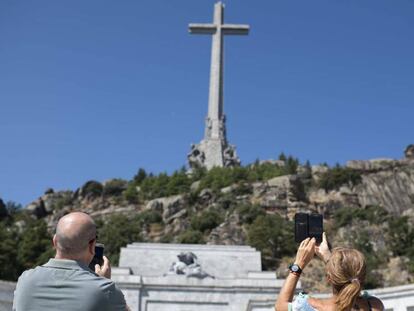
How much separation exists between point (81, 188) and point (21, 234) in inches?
746

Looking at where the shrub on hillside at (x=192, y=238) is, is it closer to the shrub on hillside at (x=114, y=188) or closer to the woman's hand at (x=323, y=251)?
the shrub on hillside at (x=114, y=188)

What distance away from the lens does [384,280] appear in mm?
39031

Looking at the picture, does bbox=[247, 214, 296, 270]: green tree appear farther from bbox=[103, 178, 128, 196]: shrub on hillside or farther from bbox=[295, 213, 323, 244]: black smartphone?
bbox=[295, 213, 323, 244]: black smartphone

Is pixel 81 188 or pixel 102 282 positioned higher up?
pixel 81 188

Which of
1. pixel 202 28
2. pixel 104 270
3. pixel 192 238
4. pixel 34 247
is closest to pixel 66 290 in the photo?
pixel 104 270

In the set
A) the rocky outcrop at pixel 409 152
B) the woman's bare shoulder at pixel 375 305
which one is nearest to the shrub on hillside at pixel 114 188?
the rocky outcrop at pixel 409 152

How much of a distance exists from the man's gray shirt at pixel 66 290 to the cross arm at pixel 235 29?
56119 millimetres

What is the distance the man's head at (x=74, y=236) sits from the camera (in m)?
3.22

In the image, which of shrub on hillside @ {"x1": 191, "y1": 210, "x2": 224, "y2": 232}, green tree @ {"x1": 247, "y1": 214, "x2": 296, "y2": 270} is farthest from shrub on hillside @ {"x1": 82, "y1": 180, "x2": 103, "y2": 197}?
green tree @ {"x1": 247, "y1": 214, "x2": 296, "y2": 270}

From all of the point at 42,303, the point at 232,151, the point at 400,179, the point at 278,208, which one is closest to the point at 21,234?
the point at 278,208

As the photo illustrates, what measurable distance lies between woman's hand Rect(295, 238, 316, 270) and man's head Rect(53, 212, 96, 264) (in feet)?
4.52

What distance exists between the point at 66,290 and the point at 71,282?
0.05m

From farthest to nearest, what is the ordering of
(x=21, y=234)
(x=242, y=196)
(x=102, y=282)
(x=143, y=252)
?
(x=242, y=196), (x=21, y=234), (x=143, y=252), (x=102, y=282)

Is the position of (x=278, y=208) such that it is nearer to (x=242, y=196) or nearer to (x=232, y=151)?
(x=242, y=196)
